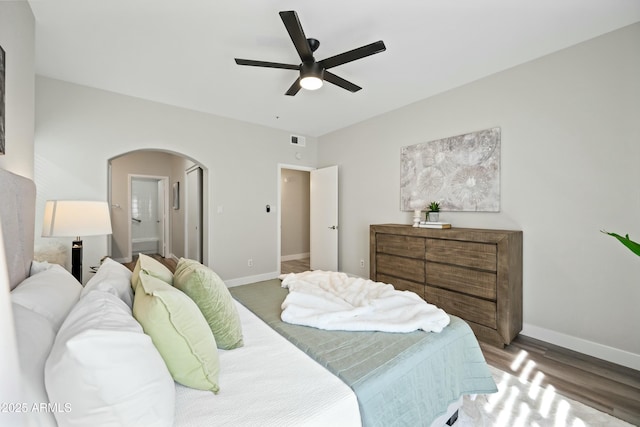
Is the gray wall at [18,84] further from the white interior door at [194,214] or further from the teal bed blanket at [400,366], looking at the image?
the white interior door at [194,214]

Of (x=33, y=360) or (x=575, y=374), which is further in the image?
(x=575, y=374)

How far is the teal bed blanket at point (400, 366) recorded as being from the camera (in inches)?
44.4

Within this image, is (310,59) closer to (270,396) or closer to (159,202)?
(270,396)

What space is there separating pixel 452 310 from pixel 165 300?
2663 millimetres

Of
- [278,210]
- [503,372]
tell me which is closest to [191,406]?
[503,372]

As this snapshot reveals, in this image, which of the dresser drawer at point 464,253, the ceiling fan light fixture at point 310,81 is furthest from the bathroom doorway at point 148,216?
the dresser drawer at point 464,253

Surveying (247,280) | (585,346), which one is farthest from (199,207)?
(585,346)

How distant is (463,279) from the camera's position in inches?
105

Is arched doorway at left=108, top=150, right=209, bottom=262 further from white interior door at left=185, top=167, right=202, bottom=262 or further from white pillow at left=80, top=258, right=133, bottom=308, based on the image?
white pillow at left=80, top=258, right=133, bottom=308

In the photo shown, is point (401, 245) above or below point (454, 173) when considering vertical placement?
below

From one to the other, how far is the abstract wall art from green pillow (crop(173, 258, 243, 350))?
2738 millimetres

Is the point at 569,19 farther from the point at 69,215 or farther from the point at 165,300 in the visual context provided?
the point at 69,215

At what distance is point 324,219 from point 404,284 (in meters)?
2.08

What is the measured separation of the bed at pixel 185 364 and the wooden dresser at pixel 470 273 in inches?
41.9
